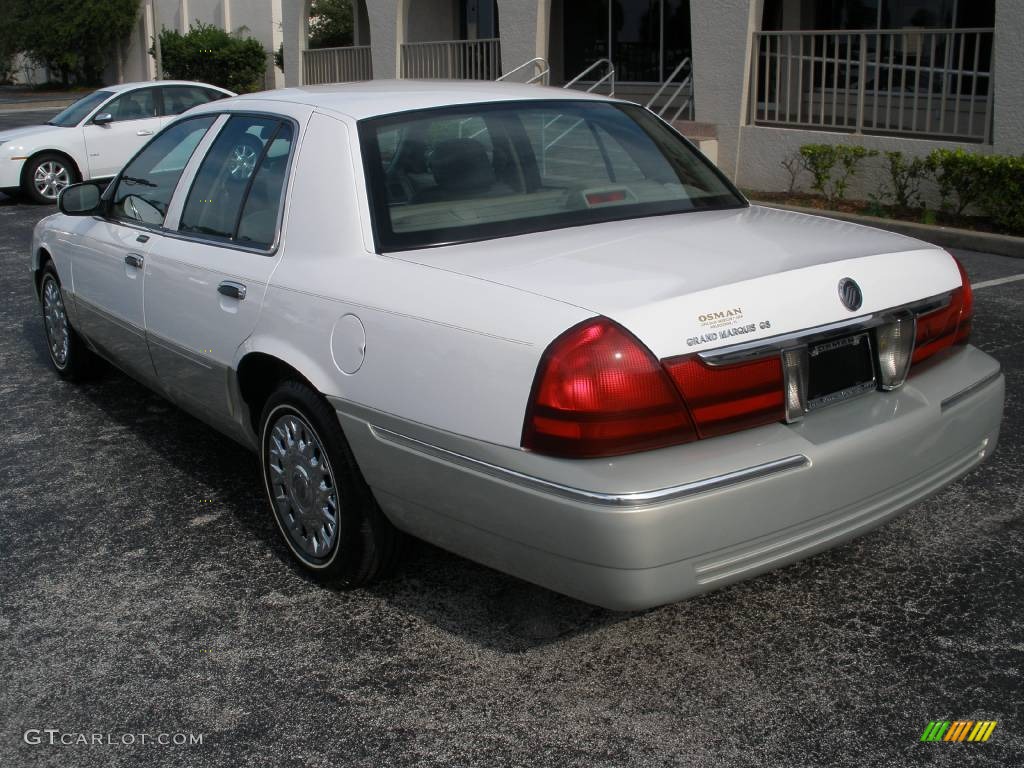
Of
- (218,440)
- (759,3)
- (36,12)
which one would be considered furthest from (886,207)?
(36,12)

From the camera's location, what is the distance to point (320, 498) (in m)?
3.93

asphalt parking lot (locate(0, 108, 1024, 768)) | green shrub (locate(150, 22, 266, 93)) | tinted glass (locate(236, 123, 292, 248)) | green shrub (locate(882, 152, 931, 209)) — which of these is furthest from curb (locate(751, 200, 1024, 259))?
green shrub (locate(150, 22, 266, 93))

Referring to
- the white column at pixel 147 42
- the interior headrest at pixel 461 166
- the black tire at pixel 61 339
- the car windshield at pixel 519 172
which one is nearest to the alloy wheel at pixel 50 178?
the black tire at pixel 61 339

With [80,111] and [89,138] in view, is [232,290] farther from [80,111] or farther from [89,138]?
[80,111]

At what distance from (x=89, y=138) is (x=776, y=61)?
881 centimetres

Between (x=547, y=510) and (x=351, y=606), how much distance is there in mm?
1189

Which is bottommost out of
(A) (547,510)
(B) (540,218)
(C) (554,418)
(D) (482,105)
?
(A) (547,510)

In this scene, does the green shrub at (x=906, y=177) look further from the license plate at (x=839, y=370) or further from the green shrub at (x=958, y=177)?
the license plate at (x=839, y=370)

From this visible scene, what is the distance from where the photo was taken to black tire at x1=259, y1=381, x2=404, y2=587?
3.72 metres

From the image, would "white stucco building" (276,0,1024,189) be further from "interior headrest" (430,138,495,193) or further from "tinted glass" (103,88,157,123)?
"interior headrest" (430,138,495,193)

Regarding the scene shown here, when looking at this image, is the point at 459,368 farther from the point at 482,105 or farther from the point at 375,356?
the point at 482,105

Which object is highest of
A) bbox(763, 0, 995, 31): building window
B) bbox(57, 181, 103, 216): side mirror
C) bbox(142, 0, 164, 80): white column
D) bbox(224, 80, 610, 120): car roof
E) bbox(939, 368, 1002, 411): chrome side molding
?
bbox(142, 0, 164, 80): white column

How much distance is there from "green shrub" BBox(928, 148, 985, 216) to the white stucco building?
0.54 meters

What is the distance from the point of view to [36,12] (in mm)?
40188
